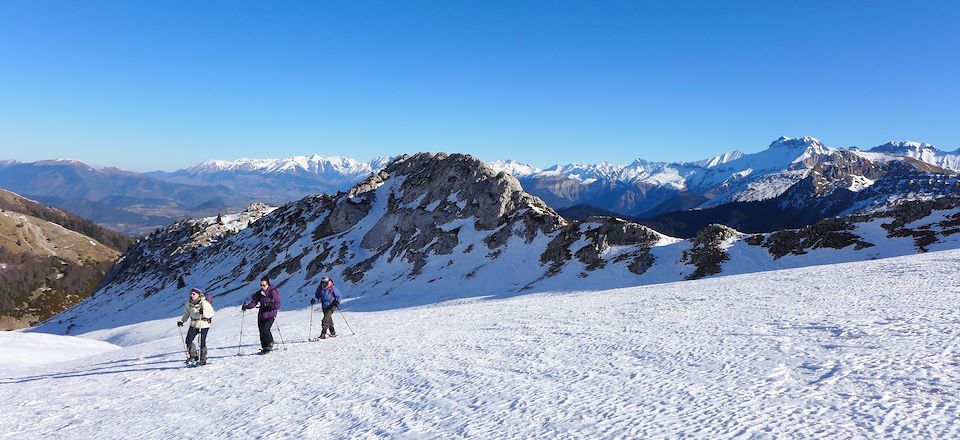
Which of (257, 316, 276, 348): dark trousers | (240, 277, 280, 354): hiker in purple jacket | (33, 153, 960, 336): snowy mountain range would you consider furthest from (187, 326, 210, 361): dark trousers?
(33, 153, 960, 336): snowy mountain range

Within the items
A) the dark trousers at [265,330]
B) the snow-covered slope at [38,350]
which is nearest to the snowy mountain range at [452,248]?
the snow-covered slope at [38,350]

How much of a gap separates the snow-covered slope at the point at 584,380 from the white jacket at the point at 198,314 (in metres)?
1.72

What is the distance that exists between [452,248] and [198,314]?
51.8 m

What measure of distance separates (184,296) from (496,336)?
85.8 meters

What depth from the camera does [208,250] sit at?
119750 mm

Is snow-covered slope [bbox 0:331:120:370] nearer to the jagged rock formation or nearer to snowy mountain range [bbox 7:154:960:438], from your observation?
snowy mountain range [bbox 7:154:960:438]

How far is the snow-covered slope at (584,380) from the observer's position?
8836mm

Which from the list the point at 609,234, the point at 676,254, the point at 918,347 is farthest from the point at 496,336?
the point at 609,234

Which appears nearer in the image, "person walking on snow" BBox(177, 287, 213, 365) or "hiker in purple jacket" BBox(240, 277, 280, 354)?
"person walking on snow" BBox(177, 287, 213, 365)

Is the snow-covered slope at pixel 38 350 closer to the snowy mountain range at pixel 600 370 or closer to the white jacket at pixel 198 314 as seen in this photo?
the snowy mountain range at pixel 600 370

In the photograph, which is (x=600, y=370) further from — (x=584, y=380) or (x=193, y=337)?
(x=193, y=337)

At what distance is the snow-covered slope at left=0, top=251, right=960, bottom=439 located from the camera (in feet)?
29.0

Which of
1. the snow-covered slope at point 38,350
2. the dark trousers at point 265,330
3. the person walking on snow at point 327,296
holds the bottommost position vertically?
the snow-covered slope at point 38,350

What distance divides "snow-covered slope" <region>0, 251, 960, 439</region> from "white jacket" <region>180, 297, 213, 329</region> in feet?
5.65
